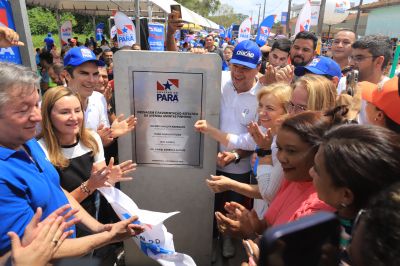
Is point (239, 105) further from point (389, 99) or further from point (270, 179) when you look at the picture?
point (389, 99)

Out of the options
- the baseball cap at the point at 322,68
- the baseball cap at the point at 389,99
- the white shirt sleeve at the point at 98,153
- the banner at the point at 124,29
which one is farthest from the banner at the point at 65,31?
the baseball cap at the point at 389,99

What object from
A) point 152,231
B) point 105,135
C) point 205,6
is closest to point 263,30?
point 105,135

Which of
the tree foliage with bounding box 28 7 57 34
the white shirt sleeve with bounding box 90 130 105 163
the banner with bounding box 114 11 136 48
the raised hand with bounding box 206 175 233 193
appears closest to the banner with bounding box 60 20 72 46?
the banner with bounding box 114 11 136 48

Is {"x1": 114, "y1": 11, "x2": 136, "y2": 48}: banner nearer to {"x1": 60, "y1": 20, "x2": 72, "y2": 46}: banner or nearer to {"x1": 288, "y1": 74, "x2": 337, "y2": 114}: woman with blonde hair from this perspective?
{"x1": 60, "y1": 20, "x2": 72, "y2": 46}: banner

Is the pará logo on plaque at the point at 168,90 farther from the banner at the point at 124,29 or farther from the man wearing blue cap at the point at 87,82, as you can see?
the banner at the point at 124,29

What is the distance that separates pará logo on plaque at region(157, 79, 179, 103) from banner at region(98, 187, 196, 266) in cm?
75

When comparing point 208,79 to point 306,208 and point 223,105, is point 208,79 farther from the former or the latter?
point 306,208

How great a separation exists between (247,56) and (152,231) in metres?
1.62

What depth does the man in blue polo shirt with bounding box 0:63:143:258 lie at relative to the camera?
1215 millimetres

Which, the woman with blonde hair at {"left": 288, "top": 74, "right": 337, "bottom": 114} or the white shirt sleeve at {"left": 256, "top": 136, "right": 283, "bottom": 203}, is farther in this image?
the woman with blonde hair at {"left": 288, "top": 74, "right": 337, "bottom": 114}

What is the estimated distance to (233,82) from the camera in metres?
2.62

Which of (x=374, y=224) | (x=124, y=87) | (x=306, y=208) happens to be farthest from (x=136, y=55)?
(x=374, y=224)

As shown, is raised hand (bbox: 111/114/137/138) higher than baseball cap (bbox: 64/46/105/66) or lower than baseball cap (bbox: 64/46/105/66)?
lower

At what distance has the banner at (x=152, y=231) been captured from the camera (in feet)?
6.07
